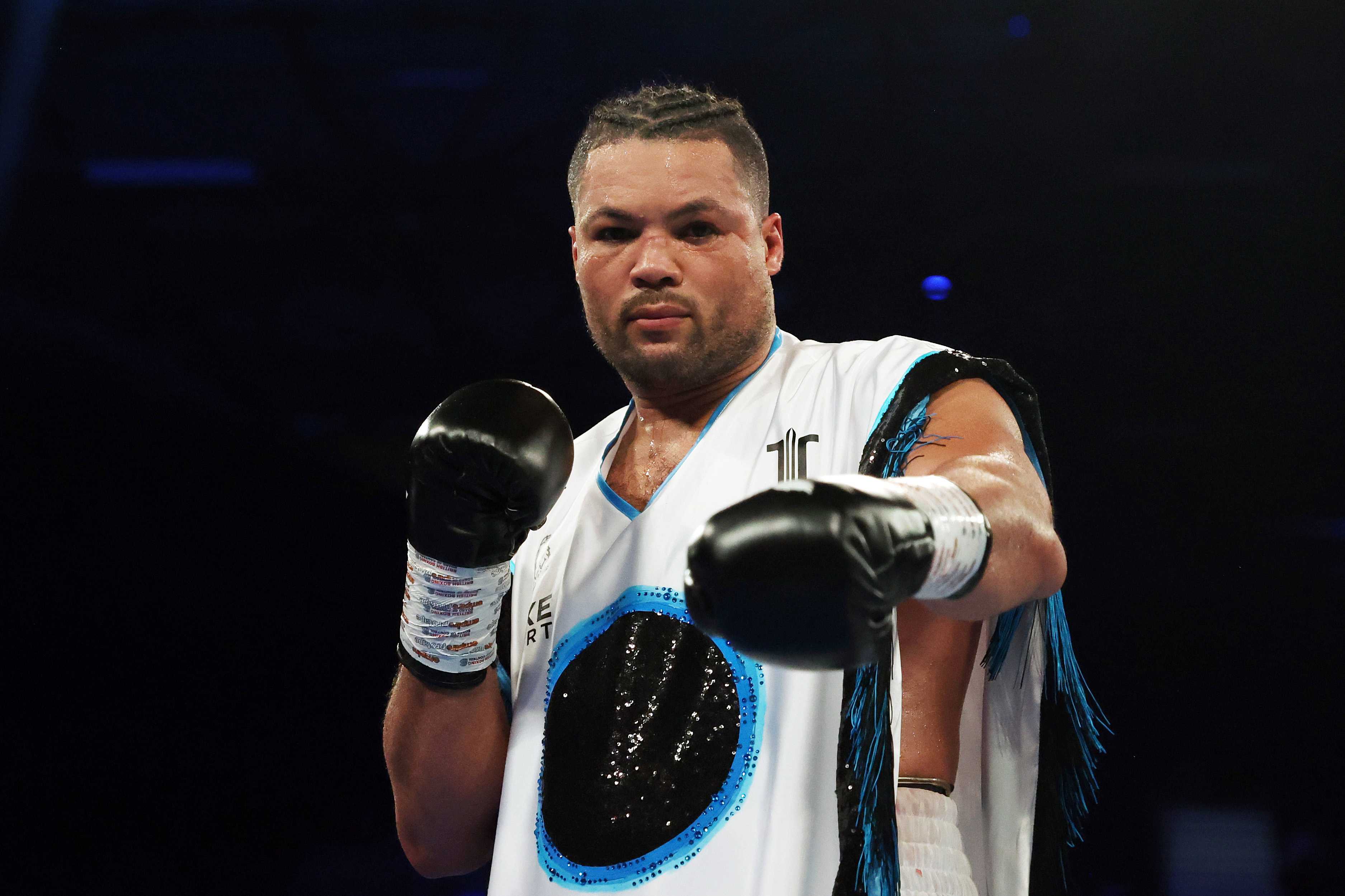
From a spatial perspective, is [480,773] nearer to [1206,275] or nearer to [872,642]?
[872,642]

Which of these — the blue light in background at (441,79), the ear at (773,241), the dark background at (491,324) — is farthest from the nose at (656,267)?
the blue light in background at (441,79)

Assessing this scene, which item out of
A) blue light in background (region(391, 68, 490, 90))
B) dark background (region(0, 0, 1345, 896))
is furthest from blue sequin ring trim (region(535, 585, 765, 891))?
blue light in background (region(391, 68, 490, 90))

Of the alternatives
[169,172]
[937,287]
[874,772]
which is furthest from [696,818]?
[169,172]

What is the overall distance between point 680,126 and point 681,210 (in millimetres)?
145

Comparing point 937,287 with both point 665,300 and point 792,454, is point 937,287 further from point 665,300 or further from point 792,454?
point 792,454

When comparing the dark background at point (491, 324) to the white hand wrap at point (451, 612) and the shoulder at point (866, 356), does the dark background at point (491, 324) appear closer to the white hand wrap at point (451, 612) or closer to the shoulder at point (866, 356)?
the shoulder at point (866, 356)

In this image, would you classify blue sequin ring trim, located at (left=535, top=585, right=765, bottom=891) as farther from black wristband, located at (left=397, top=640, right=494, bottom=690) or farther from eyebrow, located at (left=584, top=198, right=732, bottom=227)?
eyebrow, located at (left=584, top=198, right=732, bottom=227)

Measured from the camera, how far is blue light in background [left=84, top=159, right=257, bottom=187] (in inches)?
123

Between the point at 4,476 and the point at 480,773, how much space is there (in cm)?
253

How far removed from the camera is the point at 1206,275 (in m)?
2.96

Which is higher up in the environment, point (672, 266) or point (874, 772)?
point (672, 266)

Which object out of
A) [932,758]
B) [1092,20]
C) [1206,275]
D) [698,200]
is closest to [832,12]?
[1092,20]

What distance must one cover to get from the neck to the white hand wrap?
1.15 ft

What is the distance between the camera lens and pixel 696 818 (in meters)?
1.14
